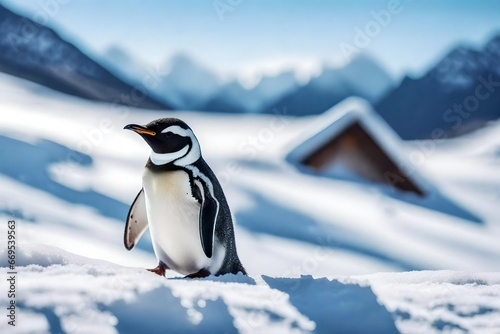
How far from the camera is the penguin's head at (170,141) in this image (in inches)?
73.2

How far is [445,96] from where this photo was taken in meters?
13.5

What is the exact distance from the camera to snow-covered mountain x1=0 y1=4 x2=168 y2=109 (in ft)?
29.3

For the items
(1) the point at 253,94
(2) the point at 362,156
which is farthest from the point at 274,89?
(2) the point at 362,156

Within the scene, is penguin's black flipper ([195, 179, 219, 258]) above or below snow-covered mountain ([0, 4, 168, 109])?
below

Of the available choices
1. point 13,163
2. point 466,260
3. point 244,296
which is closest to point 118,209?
point 13,163

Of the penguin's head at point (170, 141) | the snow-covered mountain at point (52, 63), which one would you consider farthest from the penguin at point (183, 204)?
the snow-covered mountain at point (52, 63)

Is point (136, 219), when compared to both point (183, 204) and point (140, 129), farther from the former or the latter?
point (140, 129)

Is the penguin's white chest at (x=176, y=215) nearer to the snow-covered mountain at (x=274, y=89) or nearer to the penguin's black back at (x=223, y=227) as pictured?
the penguin's black back at (x=223, y=227)

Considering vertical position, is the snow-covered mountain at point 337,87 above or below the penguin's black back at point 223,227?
above

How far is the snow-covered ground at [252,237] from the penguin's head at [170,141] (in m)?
0.33

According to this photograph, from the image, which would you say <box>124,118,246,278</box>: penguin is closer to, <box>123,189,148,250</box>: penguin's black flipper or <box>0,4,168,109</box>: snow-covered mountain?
<box>123,189,148,250</box>: penguin's black flipper

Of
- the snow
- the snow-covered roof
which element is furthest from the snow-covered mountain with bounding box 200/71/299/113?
the snow

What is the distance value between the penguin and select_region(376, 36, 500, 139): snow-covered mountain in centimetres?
892

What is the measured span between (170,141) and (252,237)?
2.61 meters
